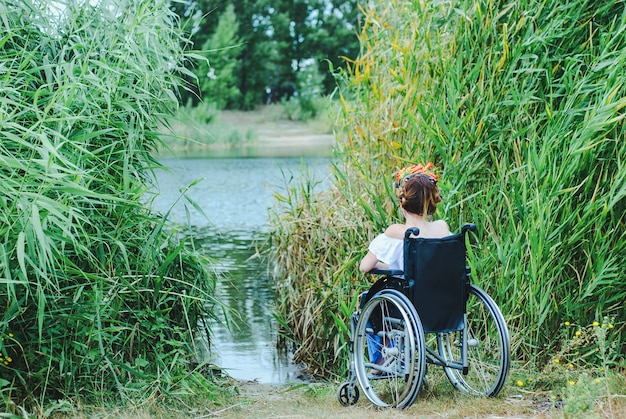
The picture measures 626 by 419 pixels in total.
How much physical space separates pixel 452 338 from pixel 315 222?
1.59 meters

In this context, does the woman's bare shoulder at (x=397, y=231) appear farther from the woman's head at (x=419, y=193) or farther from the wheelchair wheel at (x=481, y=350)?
the wheelchair wheel at (x=481, y=350)

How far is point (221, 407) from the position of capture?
14.3 ft

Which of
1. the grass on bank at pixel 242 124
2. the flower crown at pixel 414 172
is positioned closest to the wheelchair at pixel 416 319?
the flower crown at pixel 414 172

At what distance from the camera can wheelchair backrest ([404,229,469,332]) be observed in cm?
378

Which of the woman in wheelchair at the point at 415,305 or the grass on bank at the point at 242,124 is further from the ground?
the woman in wheelchair at the point at 415,305

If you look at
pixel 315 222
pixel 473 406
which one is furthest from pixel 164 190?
pixel 473 406

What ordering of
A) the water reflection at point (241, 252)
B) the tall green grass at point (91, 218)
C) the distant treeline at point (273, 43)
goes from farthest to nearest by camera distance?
the distant treeline at point (273, 43)
the water reflection at point (241, 252)
the tall green grass at point (91, 218)

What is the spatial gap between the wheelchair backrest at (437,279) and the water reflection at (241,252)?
1.25 m

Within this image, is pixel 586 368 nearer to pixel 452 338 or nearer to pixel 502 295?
pixel 502 295

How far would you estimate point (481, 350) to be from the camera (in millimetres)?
4691

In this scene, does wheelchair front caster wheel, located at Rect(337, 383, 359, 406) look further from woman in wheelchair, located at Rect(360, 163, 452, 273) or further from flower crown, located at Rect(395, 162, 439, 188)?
flower crown, located at Rect(395, 162, 439, 188)

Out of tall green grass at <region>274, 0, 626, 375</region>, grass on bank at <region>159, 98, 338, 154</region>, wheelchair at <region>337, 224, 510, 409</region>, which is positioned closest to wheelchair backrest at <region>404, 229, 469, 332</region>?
wheelchair at <region>337, 224, 510, 409</region>

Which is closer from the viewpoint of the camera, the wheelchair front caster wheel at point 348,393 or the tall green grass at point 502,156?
Answer: the wheelchair front caster wheel at point 348,393

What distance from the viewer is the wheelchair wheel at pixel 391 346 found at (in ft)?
12.1
